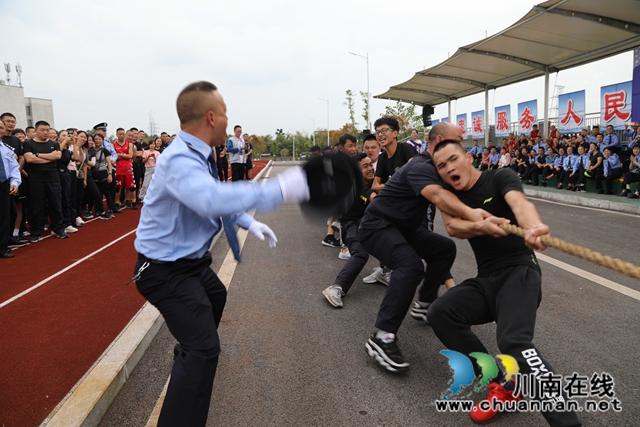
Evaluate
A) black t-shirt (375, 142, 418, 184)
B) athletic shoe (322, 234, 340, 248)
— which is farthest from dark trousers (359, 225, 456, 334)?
athletic shoe (322, 234, 340, 248)

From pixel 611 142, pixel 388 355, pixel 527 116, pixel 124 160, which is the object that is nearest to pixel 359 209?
pixel 388 355

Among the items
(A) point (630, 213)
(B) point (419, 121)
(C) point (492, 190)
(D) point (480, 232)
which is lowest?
(A) point (630, 213)

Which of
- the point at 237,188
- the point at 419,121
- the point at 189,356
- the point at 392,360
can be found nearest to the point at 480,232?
the point at 392,360

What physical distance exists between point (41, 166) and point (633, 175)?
13.9m

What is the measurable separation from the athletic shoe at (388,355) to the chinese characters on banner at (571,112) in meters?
15.8

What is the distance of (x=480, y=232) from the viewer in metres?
2.71

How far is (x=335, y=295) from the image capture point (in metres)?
4.52

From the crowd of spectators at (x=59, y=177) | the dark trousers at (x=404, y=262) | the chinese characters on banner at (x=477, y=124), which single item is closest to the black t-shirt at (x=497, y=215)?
the dark trousers at (x=404, y=262)

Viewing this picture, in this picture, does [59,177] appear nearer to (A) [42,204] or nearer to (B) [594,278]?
(A) [42,204]

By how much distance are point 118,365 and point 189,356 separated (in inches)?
46.9

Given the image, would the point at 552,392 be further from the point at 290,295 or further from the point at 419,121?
the point at 419,121

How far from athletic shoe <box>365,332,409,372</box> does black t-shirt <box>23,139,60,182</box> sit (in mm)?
7253

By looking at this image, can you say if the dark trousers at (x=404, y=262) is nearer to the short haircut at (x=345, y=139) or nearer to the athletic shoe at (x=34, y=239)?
the short haircut at (x=345, y=139)

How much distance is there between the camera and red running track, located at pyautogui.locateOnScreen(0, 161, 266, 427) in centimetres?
298
